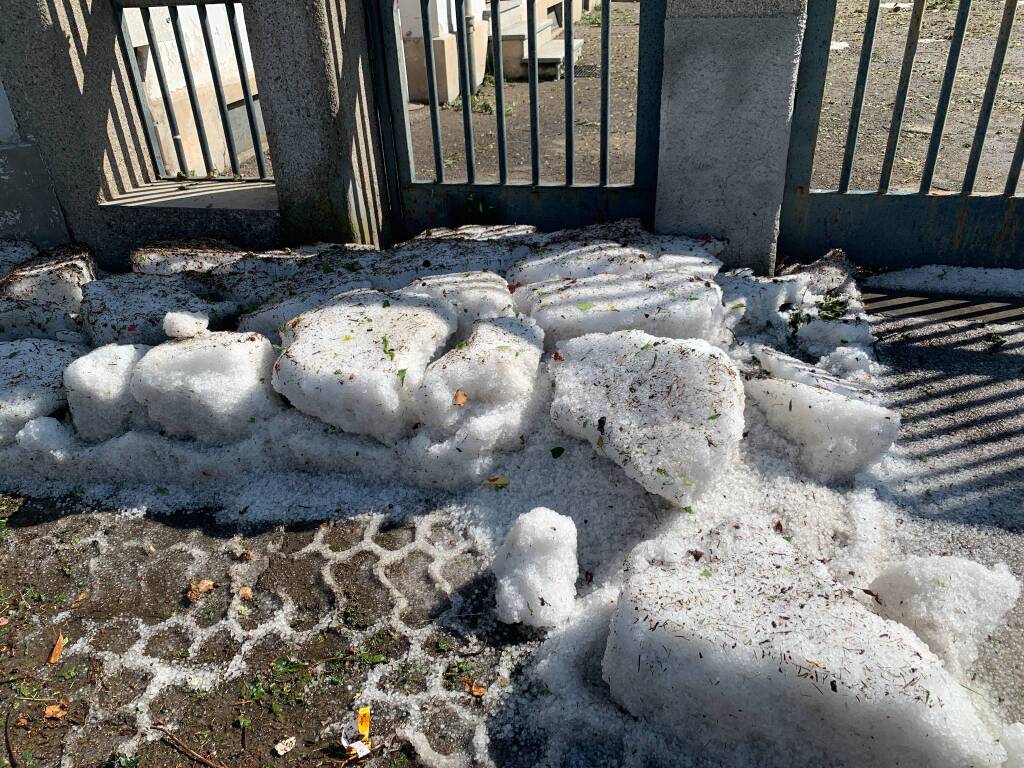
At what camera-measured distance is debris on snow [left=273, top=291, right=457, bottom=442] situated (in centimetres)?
317

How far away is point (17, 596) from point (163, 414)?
0.91 metres

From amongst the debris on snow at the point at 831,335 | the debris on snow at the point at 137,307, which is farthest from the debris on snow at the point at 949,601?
the debris on snow at the point at 137,307

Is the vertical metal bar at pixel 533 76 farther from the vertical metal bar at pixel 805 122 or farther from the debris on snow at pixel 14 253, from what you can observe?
the debris on snow at pixel 14 253

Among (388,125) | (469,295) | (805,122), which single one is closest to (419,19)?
(388,125)

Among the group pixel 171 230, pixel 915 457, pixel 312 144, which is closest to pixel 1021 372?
pixel 915 457

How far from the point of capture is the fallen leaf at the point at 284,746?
231 centimetres

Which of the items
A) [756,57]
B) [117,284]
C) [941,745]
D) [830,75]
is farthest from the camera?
[830,75]

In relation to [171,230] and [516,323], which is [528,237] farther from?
[171,230]

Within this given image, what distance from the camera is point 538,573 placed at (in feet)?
8.61

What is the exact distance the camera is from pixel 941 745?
193cm

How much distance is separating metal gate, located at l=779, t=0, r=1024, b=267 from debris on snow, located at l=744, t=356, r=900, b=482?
5.50ft

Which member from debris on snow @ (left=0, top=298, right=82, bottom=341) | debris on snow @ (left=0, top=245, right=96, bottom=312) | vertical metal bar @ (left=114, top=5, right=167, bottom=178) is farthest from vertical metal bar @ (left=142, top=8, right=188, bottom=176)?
debris on snow @ (left=0, top=298, right=82, bottom=341)

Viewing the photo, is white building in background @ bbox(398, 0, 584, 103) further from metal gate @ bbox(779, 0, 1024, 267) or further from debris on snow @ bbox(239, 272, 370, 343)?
debris on snow @ bbox(239, 272, 370, 343)

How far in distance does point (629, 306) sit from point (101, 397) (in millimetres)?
2468
